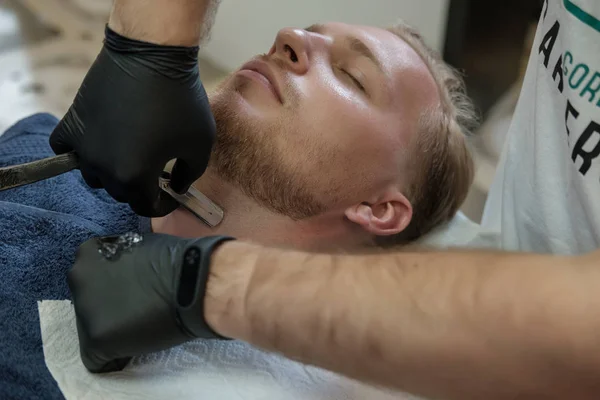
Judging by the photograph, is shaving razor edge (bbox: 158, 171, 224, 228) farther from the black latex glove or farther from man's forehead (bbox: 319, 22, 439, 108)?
man's forehead (bbox: 319, 22, 439, 108)

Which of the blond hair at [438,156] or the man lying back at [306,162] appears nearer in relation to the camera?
the man lying back at [306,162]

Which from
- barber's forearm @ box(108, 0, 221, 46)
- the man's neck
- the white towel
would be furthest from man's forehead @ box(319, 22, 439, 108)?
the white towel

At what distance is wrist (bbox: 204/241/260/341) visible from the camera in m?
0.70

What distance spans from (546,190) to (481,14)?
2.95 feet

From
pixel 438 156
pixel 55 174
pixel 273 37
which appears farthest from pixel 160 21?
pixel 273 37

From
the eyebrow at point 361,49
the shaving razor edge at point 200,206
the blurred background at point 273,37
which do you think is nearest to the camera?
the shaving razor edge at point 200,206

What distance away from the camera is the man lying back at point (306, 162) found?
1.04 metres

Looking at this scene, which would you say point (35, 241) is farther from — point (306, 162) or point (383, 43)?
point (383, 43)

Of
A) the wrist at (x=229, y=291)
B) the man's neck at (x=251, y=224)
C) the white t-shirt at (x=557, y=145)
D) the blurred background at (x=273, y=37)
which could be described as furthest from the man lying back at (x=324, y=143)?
the blurred background at (x=273, y=37)

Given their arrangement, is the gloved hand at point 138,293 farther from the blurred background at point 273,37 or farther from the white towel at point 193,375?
the blurred background at point 273,37

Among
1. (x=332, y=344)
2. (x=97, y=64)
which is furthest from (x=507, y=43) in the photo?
(x=332, y=344)

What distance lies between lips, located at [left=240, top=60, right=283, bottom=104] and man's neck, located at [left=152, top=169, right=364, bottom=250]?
18 centimetres

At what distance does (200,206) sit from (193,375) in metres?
0.28

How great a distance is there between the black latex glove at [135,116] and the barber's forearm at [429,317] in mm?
218
